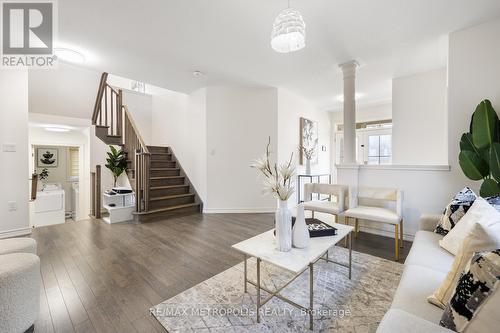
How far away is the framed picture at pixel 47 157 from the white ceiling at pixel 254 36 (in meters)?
4.05

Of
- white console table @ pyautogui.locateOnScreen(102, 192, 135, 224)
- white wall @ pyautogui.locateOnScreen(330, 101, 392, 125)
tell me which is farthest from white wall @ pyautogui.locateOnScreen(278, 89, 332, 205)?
white console table @ pyautogui.locateOnScreen(102, 192, 135, 224)

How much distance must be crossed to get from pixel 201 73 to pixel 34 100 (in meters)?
3.44

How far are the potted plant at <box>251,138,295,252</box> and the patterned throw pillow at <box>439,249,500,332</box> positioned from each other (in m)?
0.87

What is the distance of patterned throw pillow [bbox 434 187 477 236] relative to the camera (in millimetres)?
1770

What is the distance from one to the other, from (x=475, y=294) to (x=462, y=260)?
358 millimetres

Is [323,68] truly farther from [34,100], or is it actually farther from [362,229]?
[34,100]

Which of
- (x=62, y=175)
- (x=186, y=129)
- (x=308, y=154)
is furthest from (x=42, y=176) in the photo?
(x=308, y=154)

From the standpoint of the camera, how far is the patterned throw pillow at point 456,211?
177 cm

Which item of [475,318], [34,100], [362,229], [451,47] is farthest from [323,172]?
[34,100]

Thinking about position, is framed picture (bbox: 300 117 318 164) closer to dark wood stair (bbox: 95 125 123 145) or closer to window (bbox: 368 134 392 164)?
window (bbox: 368 134 392 164)

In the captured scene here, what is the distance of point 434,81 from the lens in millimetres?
3762

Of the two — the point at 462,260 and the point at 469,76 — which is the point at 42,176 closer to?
the point at 462,260

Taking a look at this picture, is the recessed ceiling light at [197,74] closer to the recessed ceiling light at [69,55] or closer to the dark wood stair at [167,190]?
the recessed ceiling light at [69,55]

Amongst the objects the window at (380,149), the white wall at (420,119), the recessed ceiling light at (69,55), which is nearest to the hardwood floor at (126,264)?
the white wall at (420,119)
